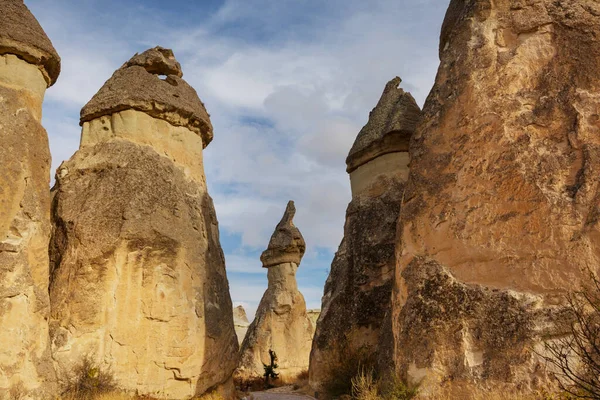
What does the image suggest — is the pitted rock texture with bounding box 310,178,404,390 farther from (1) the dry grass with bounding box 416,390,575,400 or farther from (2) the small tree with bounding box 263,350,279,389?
(2) the small tree with bounding box 263,350,279,389

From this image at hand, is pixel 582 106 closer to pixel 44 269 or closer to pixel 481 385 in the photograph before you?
pixel 481 385

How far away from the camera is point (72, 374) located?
6.14m

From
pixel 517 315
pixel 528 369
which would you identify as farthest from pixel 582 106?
pixel 528 369

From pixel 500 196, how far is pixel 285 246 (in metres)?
10.2

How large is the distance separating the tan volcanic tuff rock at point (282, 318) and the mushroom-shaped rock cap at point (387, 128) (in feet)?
→ 19.4

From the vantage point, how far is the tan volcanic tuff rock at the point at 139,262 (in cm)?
652

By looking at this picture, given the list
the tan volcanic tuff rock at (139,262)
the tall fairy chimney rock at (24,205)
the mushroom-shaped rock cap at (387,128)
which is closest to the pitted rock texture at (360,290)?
the mushroom-shaped rock cap at (387,128)

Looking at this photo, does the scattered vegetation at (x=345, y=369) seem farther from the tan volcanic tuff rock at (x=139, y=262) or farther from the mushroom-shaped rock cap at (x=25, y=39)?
the mushroom-shaped rock cap at (x=25, y=39)

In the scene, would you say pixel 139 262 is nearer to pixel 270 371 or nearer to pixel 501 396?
pixel 501 396

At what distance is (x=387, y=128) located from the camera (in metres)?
9.09

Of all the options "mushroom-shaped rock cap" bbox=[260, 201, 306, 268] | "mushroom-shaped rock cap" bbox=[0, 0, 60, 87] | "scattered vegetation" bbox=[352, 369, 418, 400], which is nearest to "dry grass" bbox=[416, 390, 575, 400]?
"scattered vegetation" bbox=[352, 369, 418, 400]

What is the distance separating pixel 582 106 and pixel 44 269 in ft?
18.3

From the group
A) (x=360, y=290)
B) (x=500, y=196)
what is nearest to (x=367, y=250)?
(x=360, y=290)

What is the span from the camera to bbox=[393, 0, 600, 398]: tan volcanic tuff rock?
15.1 feet
